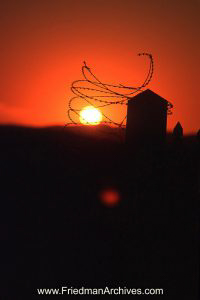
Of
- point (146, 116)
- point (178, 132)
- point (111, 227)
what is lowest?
point (111, 227)

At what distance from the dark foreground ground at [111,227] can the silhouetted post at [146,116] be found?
92 cm

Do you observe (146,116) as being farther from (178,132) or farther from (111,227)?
(111,227)

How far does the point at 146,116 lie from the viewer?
786 inches

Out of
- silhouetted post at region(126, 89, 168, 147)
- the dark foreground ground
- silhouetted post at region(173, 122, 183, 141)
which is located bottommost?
the dark foreground ground

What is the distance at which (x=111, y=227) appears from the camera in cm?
1630

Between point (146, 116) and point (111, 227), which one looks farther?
point (146, 116)

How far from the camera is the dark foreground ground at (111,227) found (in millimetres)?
15062

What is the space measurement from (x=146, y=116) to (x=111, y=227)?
5.69 metres

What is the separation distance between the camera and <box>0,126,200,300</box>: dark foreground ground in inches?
593

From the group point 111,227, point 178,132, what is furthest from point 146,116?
point 111,227

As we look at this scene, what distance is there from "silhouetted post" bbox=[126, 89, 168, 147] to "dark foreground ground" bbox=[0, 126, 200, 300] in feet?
3.00

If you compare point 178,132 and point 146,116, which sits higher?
point 146,116

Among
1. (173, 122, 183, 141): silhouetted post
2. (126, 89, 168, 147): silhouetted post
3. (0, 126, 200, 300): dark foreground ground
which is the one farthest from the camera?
(126, 89, 168, 147): silhouetted post

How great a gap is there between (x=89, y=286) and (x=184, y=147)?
589cm
